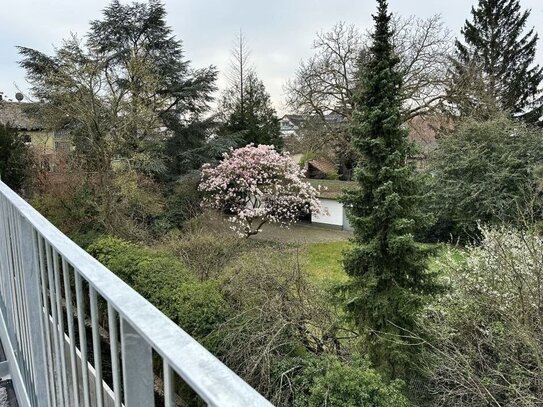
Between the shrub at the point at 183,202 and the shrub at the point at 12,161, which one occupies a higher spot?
the shrub at the point at 12,161

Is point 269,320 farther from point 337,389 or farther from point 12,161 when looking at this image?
point 12,161

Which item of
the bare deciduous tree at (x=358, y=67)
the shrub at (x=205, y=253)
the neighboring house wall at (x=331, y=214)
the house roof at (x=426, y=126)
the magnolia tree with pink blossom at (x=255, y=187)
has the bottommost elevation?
the neighboring house wall at (x=331, y=214)

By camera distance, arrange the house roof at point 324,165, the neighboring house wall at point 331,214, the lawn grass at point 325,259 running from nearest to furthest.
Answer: the lawn grass at point 325,259 → the neighboring house wall at point 331,214 → the house roof at point 324,165

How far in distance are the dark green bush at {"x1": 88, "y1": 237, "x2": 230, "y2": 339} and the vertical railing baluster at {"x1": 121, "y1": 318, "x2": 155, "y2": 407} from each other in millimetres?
3941

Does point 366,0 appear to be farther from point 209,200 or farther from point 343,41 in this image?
point 209,200

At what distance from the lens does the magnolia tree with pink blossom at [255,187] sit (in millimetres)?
14414

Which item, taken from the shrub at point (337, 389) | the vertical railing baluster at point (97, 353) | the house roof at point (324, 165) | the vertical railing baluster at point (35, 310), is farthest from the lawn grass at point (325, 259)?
the vertical railing baluster at point (97, 353)

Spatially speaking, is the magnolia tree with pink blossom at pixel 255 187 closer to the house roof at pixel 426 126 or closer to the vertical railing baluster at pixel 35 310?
the house roof at pixel 426 126

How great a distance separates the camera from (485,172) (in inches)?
516

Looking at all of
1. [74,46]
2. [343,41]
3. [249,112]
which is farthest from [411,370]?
[249,112]

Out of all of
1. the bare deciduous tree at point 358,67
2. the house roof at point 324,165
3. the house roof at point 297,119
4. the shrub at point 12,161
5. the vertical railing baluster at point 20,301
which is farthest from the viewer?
the house roof at point 324,165

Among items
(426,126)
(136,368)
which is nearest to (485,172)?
(426,126)

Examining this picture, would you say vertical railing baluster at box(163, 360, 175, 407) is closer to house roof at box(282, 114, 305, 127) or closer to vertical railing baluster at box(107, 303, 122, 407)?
vertical railing baluster at box(107, 303, 122, 407)

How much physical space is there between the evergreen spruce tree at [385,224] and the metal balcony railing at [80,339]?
4.42 metres
